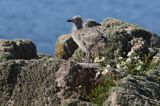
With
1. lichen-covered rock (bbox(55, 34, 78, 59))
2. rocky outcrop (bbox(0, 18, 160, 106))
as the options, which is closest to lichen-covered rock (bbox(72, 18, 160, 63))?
lichen-covered rock (bbox(55, 34, 78, 59))

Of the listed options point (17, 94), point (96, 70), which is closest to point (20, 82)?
point (17, 94)

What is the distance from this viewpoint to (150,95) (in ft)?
35.0

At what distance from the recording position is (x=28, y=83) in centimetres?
1133

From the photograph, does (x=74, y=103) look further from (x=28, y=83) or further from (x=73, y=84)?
(x=28, y=83)

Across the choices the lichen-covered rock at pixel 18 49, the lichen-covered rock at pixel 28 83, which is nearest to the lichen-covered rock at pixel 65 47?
the lichen-covered rock at pixel 18 49

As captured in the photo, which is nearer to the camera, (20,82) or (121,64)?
(20,82)

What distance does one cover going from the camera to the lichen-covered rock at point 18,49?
554 inches

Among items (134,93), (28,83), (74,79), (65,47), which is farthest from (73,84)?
(65,47)

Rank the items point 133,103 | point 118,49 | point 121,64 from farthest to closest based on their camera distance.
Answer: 1. point 118,49
2. point 121,64
3. point 133,103

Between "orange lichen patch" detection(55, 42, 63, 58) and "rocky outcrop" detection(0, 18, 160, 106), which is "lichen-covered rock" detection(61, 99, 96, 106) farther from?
"orange lichen patch" detection(55, 42, 63, 58)

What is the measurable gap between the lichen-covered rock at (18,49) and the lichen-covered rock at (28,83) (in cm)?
205

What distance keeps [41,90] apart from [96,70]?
1.03 metres

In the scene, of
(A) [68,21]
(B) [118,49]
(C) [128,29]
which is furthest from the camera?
(A) [68,21]

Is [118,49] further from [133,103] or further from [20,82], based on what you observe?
[133,103]
